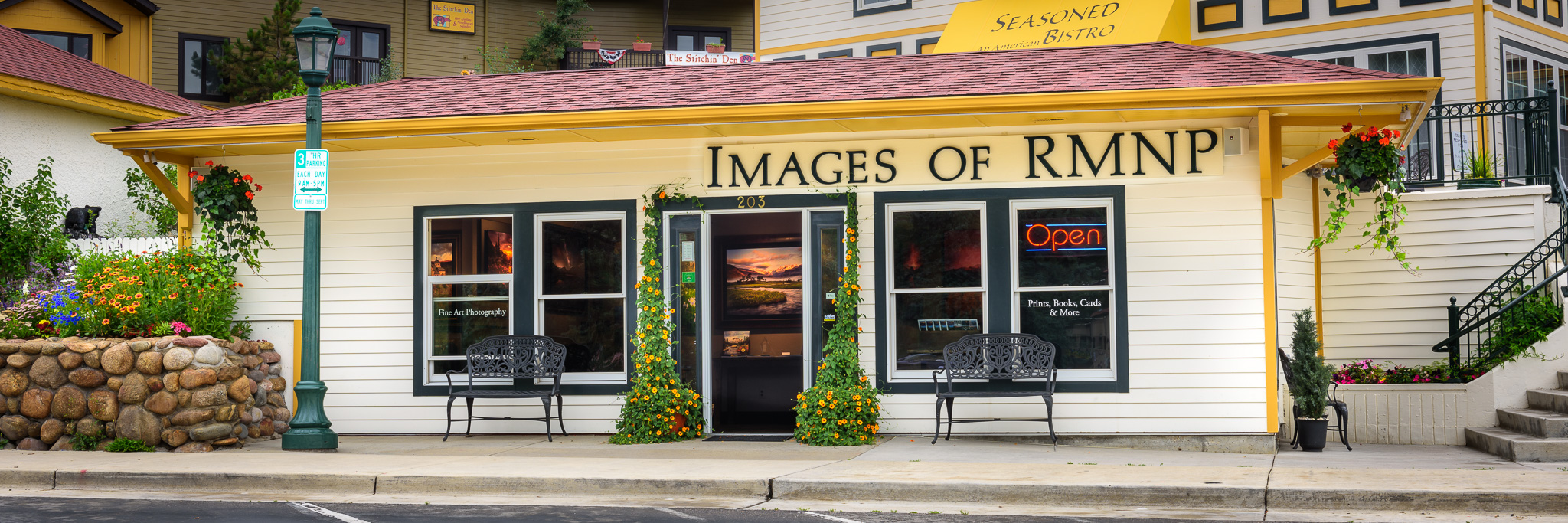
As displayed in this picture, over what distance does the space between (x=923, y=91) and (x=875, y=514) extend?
396cm

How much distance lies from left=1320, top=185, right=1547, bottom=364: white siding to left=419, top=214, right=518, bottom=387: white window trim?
7617 millimetres

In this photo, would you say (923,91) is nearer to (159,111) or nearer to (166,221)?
(166,221)

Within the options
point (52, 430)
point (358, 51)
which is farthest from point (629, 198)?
point (358, 51)

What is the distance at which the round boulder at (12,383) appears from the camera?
925 cm

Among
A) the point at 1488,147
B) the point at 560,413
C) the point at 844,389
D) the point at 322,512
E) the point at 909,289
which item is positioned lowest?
the point at 322,512

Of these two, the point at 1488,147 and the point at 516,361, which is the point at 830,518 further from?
the point at 1488,147

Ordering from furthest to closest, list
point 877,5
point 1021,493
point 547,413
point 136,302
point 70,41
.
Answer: point 70,41 → point 877,5 → point 547,413 → point 136,302 → point 1021,493

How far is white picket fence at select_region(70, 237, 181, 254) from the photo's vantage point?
40.9 feet

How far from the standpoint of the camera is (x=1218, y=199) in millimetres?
9117

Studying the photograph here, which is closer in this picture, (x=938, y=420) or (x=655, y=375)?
(x=938, y=420)

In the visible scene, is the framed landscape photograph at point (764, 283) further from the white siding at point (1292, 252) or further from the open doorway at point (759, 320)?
the white siding at point (1292, 252)

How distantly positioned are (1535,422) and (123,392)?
10871mm

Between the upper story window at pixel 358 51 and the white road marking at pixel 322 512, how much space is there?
19691 mm

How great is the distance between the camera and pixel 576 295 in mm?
10297
